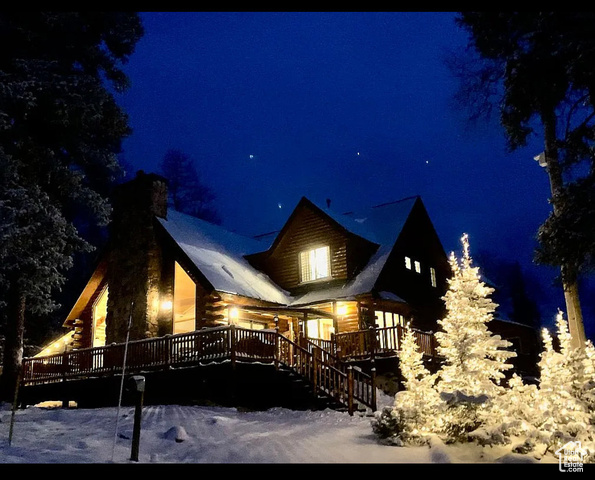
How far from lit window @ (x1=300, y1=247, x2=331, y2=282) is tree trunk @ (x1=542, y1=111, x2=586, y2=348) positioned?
12.2m

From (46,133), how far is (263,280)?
12.1m

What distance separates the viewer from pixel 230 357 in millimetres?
16594

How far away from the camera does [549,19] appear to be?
14141mm

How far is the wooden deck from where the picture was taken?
1600 cm

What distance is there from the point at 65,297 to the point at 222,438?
30.3 metres

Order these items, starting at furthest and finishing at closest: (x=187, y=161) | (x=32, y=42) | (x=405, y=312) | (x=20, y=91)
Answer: (x=187, y=161)
(x=405, y=312)
(x=32, y=42)
(x=20, y=91)

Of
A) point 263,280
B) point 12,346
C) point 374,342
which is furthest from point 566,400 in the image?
point 263,280

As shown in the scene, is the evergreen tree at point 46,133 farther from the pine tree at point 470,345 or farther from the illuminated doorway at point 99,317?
the pine tree at point 470,345

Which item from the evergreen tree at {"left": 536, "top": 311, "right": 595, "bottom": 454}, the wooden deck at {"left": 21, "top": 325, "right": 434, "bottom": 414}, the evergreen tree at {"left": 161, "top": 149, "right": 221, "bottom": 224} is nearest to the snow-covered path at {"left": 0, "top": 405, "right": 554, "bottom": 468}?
the evergreen tree at {"left": 536, "top": 311, "right": 595, "bottom": 454}

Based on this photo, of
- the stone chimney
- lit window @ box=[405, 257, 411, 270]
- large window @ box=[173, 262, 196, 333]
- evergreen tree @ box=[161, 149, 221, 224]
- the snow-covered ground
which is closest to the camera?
the snow-covered ground

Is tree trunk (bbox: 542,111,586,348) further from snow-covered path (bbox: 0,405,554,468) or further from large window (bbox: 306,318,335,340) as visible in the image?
large window (bbox: 306,318,335,340)

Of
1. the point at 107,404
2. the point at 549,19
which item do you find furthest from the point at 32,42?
the point at 549,19

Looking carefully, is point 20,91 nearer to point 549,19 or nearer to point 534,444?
point 549,19

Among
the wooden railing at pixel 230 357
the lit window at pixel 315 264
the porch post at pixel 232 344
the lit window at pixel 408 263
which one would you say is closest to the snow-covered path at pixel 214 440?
the wooden railing at pixel 230 357
